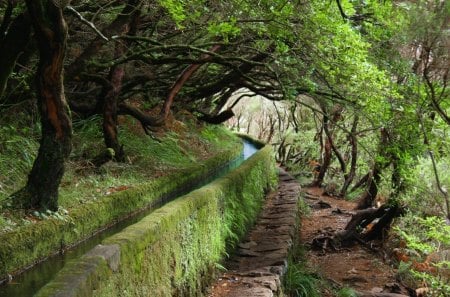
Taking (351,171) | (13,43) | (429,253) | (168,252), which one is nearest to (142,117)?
(13,43)

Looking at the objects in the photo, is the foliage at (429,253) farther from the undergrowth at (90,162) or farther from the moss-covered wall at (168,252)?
the undergrowth at (90,162)

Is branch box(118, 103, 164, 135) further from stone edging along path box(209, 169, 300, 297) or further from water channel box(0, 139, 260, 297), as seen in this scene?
stone edging along path box(209, 169, 300, 297)

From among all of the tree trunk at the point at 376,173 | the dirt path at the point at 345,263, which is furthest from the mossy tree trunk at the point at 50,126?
the tree trunk at the point at 376,173

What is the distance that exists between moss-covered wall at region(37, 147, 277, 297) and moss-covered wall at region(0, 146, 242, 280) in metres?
2.04

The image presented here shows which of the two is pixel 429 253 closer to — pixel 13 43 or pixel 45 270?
pixel 45 270

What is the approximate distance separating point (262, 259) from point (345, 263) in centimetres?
348

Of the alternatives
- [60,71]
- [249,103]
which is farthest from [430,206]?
[249,103]

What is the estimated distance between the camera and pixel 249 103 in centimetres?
3897

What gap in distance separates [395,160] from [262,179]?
6.12m

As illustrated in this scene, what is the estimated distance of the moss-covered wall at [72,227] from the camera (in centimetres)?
680

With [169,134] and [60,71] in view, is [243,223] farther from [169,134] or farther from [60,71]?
[169,134]

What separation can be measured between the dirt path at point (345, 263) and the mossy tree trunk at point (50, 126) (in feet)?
17.2

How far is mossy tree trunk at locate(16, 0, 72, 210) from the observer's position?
277 inches

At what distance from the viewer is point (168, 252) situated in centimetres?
593
